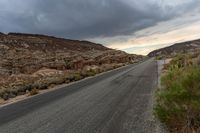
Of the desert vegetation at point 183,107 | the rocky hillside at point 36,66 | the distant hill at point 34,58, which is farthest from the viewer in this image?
the distant hill at point 34,58

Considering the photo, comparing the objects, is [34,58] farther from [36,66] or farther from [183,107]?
[183,107]

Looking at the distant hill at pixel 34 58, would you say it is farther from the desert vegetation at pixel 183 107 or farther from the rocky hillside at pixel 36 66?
the desert vegetation at pixel 183 107

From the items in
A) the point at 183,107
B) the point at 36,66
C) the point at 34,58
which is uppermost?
the point at 183,107

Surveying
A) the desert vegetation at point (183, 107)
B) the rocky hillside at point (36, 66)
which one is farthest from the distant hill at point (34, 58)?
the desert vegetation at point (183, 107)

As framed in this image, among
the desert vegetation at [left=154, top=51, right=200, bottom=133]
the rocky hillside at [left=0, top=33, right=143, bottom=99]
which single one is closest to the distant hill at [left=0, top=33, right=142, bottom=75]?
the rocky hillside at [left=0, top=33, right=143, bottom=99]

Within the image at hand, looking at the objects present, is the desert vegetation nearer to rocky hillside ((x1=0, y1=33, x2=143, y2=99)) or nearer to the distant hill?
rocky hillside ((x1=0, y1=33, x2=143, y2=99))

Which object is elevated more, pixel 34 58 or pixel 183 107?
pixel 183 107

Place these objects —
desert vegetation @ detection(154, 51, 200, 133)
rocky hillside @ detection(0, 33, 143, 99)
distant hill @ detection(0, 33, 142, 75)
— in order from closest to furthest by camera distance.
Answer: desert vegetation @ detection(154, 51, 200, 133), rocky hillside @ detection(0, 33, 143, 99), distant hill @ detection(0, 33, 142, 75)

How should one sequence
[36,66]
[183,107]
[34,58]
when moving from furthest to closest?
[34,58] → [36,66] → [183,107]

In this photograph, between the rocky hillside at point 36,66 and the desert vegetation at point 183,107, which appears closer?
the desert vegetation at point 183,107

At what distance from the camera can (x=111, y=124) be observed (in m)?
10.0

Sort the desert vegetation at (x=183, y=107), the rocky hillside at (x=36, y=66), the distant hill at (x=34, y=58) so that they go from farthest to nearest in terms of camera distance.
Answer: the distant hill at (x=34, y=58) < the rocky hillside at (x=36, y=66) < the desert vegetation at (x=183, y=107)

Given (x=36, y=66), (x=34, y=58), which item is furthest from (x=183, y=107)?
(x=34, y=58)

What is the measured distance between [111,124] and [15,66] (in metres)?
60.8
